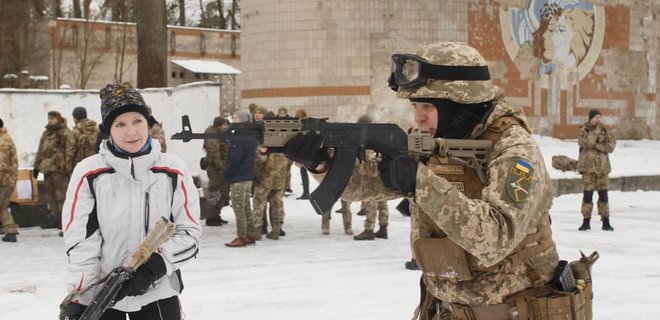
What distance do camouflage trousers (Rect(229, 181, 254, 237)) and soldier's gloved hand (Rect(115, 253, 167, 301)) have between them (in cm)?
653

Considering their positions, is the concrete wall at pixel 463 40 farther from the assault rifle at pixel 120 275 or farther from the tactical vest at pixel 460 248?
the tactical vest at pixel 460 248

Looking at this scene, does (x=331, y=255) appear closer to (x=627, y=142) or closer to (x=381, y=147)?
(x=381, y=147)

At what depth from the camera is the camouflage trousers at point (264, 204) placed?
10.0m

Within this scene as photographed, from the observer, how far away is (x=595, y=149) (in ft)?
37.2

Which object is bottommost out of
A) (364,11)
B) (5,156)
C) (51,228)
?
(51,228)

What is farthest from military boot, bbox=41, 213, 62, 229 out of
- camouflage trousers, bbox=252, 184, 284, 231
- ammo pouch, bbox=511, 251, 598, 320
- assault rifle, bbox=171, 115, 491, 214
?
ammo pouch, bbox=511, 251, 598, 320

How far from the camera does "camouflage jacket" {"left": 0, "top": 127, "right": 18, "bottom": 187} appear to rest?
9.95 metres

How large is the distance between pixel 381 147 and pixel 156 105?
10091mm

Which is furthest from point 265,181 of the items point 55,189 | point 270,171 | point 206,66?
point 206,66

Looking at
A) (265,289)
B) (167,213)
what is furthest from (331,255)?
(167,213)

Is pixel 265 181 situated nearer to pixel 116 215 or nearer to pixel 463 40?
pixel 116 215

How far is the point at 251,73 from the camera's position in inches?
852

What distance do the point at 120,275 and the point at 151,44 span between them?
11.3 m

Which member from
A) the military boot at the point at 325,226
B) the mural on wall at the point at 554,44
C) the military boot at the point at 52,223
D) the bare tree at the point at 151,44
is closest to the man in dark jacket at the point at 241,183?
the military boot at the point at 325,226
